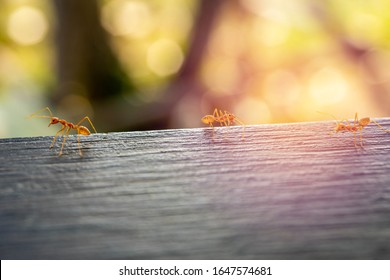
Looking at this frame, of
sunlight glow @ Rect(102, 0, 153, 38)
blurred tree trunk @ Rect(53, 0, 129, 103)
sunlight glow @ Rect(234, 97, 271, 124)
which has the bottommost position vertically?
sunlight glow @ Rect(234, 97, 271, 124)

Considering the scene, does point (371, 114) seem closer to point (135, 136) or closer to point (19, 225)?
point (135, 136)

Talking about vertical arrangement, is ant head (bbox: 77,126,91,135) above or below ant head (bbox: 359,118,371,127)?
above

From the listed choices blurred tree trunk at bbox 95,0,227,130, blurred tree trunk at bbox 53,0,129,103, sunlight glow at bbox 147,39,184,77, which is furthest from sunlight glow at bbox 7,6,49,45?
blurred tree trunk at bbox 95,0,227,130

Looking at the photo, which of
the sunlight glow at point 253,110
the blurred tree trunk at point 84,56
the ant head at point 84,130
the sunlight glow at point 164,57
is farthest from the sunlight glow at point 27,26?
the ant head at point 84,130

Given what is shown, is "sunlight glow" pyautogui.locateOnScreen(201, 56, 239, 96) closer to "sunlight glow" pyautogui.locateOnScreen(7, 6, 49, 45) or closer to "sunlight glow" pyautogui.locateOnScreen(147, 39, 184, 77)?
"sunlight glow" pyautogui.locateOnScreen(147, 39, 184, 77)

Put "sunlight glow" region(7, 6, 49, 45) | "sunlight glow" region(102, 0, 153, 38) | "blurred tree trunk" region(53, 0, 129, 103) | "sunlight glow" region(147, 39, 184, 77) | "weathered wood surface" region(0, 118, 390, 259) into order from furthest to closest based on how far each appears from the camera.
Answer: "sunlight glow" region(7, 6, 49, 45), "sunlight glow" region(102, 0, 153, 38), "sunlight glow" region(147, 39, 184, 77), "blurred tree trunk" region(53, 0, 129, 103), "weathered wood surface" region(0, 118, 390, 259)

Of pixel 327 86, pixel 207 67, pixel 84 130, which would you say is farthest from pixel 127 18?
pixel 84 130

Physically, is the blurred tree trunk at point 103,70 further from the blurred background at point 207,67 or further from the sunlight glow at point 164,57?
the sunlight glow at point 164,57
